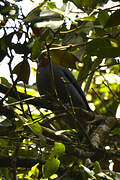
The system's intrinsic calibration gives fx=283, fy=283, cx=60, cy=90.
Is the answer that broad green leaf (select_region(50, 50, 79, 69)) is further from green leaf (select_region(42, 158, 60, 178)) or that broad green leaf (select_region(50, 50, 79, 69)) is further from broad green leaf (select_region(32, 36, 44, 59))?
green leaf (select_region(42, 158, 60, 178))

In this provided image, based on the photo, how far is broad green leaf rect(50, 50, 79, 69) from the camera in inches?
39.9

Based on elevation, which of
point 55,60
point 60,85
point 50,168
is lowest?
point 50,168

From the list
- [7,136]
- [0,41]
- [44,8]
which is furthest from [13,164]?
[44,8]

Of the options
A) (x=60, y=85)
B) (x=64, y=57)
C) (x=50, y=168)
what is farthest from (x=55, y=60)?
(x=60, y=85)

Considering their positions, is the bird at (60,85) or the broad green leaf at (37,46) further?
the bird at (60,85)

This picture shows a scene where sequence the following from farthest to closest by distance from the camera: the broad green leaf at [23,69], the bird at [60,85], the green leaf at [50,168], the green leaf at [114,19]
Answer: the bird at [60,85], the broad green leaf at [23,69], the green leaf at [50,168], the green leaf at [114,19]

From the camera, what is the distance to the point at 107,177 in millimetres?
1051

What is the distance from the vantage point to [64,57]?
1022 mm

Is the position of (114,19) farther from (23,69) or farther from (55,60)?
(23,69)

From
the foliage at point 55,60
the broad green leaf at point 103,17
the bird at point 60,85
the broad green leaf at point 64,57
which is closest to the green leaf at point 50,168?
the foliage at point 55,60

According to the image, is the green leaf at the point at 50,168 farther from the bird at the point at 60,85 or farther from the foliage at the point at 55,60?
the bird at the point at 60,85

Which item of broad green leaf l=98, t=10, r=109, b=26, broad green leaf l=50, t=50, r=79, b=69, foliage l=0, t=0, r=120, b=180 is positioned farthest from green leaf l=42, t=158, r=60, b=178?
broad green leaf l=98, t=10, r=109, b=26

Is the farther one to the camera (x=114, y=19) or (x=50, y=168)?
(x=50, y=168)

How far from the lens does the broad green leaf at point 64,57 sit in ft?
3.33
